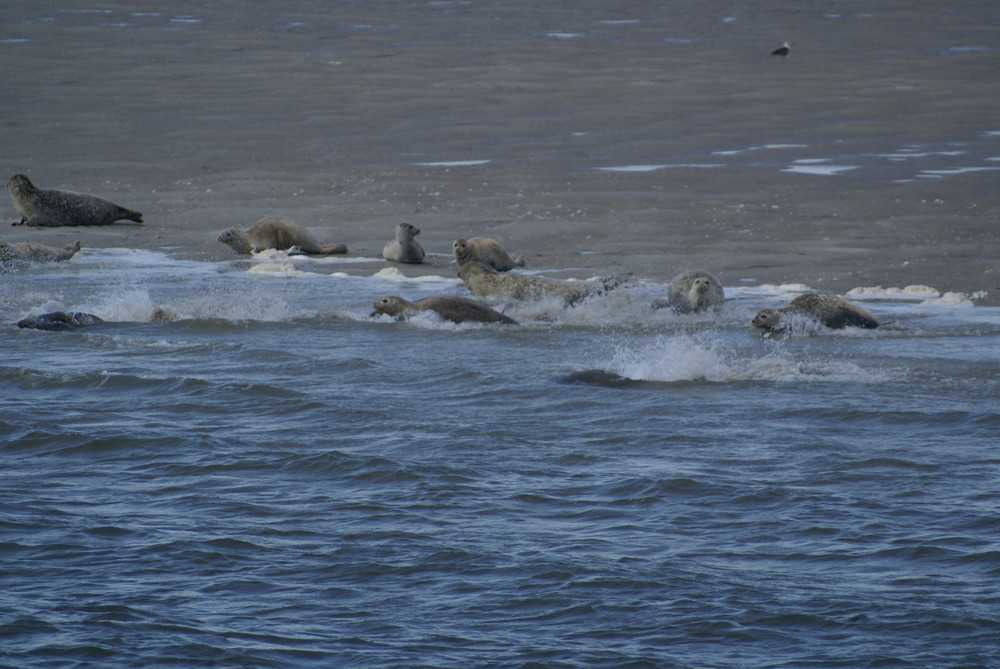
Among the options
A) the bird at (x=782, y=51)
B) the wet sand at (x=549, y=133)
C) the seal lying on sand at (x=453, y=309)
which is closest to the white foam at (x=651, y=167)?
the wet sand at (x=549, y=133)

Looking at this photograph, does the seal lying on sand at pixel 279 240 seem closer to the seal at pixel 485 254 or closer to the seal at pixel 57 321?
the seal at pixel 485 254

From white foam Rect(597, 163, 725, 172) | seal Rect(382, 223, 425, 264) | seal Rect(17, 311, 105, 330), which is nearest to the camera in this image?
seal Rect(17, 311, 105, 330)

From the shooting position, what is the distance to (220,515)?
6.12m

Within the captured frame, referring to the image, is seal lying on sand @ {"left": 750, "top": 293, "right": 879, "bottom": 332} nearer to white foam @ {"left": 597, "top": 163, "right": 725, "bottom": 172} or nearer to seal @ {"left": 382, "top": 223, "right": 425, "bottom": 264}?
seal @ {"left": 382, "top": 223, "right": 425, "bottom": 264}

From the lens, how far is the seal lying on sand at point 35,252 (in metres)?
13.2

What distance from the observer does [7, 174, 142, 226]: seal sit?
592 inches

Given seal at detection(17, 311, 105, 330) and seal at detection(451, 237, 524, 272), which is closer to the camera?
seal at detection(17, 311, 105, 330)

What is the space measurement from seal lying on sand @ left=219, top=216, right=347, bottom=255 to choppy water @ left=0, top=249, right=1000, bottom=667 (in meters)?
3.19

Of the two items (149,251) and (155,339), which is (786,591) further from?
(149,251)

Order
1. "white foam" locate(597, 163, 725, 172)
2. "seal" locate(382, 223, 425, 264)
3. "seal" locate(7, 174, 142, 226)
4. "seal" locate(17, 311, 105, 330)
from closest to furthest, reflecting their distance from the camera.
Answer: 1. "seal" locate(17, 311, 105, 330)
2. "seal" locate(382, 223, 425, 264)
3. "seal" locate(7, 174, 142, 226)
4. "white foam" locate(597, 163, 725, 172)

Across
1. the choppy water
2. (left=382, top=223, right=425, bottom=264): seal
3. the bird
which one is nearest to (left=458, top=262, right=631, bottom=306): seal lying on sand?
the choppy water

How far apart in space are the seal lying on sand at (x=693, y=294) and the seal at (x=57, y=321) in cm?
409

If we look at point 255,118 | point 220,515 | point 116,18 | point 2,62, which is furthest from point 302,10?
point 220,515

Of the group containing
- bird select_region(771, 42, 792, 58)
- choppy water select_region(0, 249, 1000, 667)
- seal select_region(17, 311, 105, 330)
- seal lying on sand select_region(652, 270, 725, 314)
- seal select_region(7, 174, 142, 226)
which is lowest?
choppy water select_region(0, 249, 1000, 667)
